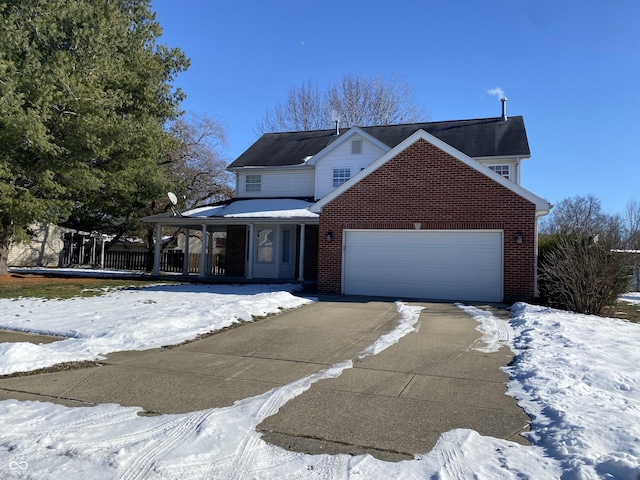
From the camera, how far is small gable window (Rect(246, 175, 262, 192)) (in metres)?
22.7

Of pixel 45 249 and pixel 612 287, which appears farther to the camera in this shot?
pixel 45 249

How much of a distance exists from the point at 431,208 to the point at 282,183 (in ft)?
33.2

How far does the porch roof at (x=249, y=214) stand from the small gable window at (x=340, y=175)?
62.0 inches

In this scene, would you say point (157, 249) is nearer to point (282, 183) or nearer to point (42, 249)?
point (282, 183)

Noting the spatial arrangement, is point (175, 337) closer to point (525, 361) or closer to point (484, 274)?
point (525, 361)

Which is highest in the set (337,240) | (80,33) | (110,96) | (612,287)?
(80,33)

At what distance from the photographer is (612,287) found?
37.1ft

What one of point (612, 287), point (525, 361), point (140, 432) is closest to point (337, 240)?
point (612, 287)

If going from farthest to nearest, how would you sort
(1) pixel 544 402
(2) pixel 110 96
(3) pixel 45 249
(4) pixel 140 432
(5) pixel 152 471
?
1. (3) pixel 45 249
2. (2) pixel 110 96
3. (1) pixel 544 402
4. (4) pixel 140 432
5. (5) pixel 152 471

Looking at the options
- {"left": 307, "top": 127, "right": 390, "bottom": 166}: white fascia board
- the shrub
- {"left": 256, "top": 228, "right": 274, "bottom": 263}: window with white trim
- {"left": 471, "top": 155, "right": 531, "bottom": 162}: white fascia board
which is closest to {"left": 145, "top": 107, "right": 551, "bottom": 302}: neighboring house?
the shrub

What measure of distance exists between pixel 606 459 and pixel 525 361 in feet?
10.5

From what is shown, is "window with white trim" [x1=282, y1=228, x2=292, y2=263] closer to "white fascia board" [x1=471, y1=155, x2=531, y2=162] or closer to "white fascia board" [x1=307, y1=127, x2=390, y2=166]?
"white fascia board" [x1=307, y1=127, x2=390, y2=166]

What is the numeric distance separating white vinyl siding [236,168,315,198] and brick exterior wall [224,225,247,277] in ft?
6.80

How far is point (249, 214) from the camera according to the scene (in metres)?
19.3
